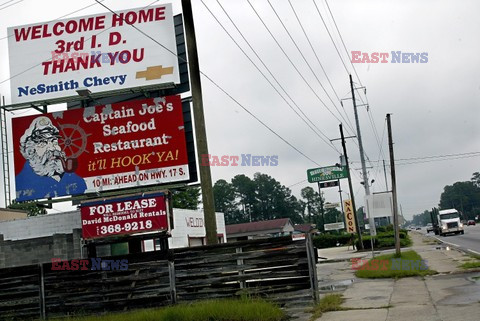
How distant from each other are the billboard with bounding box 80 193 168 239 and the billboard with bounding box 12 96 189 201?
7.42ft

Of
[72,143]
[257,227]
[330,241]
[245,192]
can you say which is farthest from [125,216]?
[245,192]

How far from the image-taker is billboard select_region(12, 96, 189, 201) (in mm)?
17594

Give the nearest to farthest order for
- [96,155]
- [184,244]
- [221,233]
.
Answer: [96,155]
[184,244]
[221,233]

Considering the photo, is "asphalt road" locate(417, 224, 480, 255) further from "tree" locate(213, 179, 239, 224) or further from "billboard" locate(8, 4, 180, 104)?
"tree" locate(213, 179, 239, 224)

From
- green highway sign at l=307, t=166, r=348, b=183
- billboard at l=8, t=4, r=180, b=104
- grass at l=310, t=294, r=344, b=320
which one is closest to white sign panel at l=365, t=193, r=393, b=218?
billboard at l=8, t=4, r=180, b=104

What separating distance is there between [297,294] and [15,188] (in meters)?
11.6

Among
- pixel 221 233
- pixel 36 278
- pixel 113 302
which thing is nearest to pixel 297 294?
pixel 113 302

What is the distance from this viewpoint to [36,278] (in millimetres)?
13008

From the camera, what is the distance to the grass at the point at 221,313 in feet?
32.9

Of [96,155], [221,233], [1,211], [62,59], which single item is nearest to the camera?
[96,155]

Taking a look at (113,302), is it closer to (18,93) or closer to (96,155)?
(96,155)

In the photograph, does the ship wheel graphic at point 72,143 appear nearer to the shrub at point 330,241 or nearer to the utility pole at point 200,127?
the utility pole at point 200,127

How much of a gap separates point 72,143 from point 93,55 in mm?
3293

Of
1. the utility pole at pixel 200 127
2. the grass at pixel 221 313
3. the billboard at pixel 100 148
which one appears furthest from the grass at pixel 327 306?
the billboard at pixel 100 148
